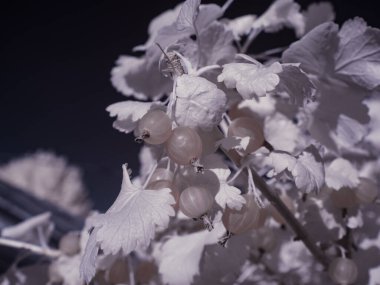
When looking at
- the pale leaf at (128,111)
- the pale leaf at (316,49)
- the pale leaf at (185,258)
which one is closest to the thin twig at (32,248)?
the pale leaf at (185,258)

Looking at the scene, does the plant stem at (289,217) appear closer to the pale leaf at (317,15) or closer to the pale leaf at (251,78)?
the pale leaf at (251,78)

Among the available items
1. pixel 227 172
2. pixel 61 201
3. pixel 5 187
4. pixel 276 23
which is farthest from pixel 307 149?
pixel 61 201

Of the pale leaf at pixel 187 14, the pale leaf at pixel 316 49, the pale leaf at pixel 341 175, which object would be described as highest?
the pale leaf at pixel 187 14

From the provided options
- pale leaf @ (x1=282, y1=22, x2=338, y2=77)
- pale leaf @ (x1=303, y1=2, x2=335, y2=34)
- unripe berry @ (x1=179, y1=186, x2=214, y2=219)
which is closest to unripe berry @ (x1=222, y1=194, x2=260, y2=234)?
unripe berry @ (x1=179, y1=186, x2=214, y2=219)

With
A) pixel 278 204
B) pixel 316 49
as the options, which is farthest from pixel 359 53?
pixel 278 204

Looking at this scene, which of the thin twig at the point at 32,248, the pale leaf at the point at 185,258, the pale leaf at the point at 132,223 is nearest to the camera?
the pale leaf at the point at 132,223

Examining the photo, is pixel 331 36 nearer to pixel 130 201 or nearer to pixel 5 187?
pixel 130 201

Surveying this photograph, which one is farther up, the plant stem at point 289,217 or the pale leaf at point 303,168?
the pale leaf at point 303,168
